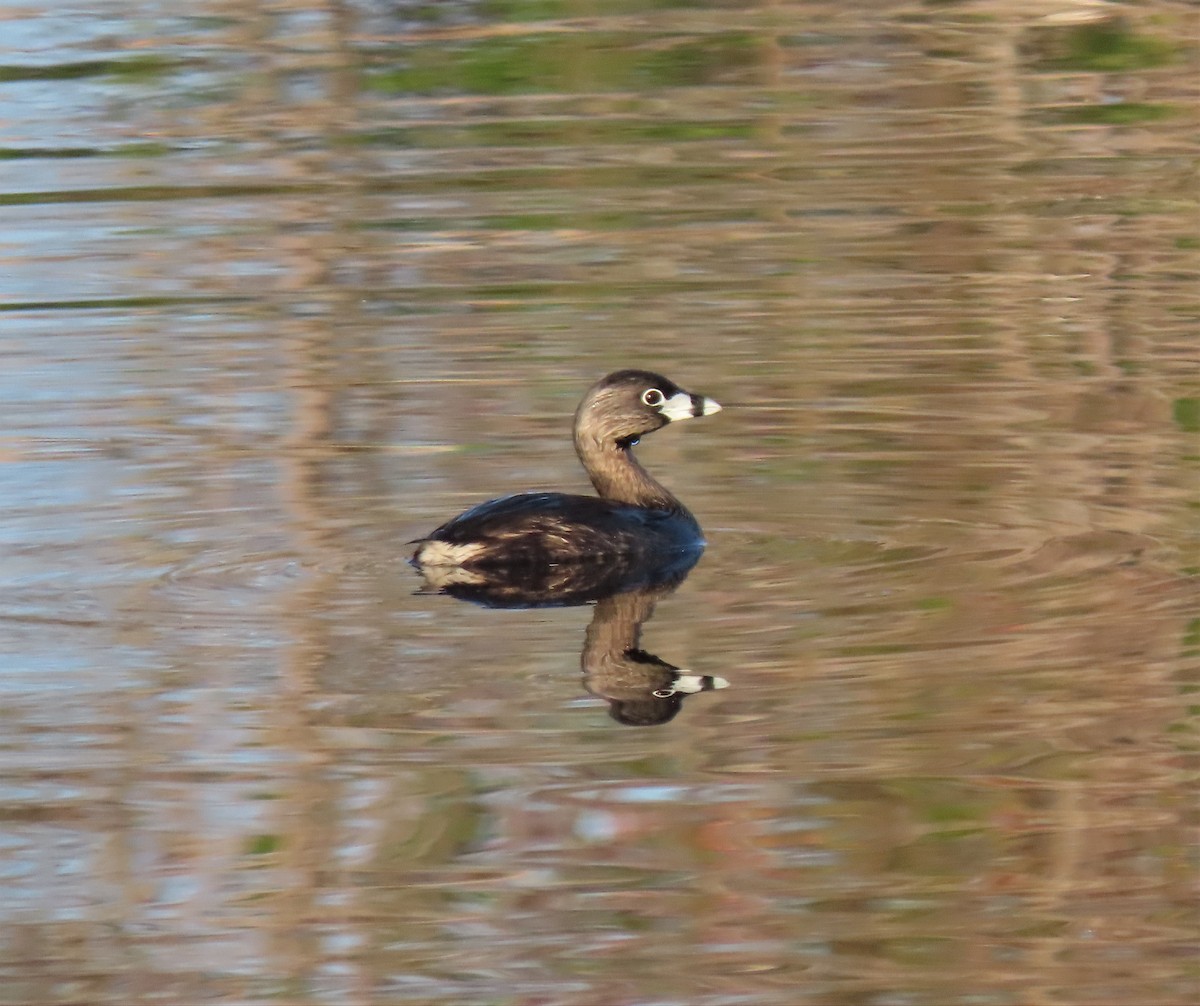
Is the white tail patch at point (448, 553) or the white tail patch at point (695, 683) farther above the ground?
the white tail patch at point (448, 553)

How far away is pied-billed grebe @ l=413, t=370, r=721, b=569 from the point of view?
24.8ft

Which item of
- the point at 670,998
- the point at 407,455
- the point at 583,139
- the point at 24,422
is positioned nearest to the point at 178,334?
the point at 24,422

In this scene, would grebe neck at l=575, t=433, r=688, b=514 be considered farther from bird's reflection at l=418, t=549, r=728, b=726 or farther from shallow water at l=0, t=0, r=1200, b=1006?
bird's reflection at l=418, t=549, r=728, b=726

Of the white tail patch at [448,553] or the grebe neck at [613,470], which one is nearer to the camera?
the white tail patch at [448,553]

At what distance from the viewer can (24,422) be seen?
962 centimetres

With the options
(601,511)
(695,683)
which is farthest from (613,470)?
(695,683)

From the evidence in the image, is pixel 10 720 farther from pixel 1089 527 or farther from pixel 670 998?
pixel 1089 527

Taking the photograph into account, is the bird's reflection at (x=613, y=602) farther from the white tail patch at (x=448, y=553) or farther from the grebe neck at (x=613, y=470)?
the grebe neck at (x=613, y=470)

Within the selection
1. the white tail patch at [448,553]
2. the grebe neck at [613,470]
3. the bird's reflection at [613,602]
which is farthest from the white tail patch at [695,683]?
the grebe neck at [613,470]

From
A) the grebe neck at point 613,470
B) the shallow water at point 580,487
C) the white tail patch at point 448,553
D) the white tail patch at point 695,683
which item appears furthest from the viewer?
the grebe neck at point 613,470

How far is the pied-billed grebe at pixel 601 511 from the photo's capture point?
24.8 feet

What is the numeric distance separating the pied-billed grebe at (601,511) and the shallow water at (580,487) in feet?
0.61

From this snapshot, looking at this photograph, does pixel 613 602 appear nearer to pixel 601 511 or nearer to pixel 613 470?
pixel 601 511

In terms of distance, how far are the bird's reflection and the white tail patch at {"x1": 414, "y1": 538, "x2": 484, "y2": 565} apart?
0.02 metres
